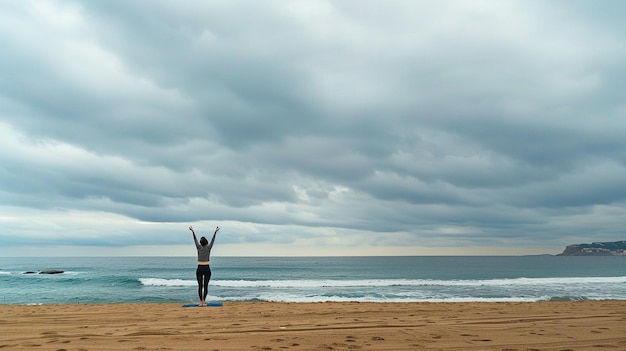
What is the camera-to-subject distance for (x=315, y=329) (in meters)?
7.65

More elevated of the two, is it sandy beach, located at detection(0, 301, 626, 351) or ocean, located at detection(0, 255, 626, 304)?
sandy beach, located at detection(0, 301, 626, 351)

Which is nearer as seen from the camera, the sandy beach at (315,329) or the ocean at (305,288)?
the sandy beach at (315,329)

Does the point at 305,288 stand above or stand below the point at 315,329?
below

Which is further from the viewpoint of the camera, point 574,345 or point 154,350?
point 574,345

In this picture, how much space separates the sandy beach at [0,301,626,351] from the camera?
628 centimetres

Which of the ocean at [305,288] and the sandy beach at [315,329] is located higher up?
the sandy beach at [315,329]

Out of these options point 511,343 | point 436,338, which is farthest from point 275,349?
point 511,343

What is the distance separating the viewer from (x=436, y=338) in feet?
22.3

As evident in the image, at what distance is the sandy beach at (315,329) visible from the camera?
6.28m

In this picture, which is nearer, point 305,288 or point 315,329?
point 315,329

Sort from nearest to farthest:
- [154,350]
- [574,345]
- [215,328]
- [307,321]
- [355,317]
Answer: [154,350] < [574,345] < [215,328] < [307,321] < [355,317]

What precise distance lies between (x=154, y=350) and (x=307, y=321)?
11.6 ft

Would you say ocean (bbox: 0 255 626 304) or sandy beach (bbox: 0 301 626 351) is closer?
sandy beach (bbox: 0 301 626 351)

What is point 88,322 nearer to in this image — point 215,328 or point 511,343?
point 215,328
